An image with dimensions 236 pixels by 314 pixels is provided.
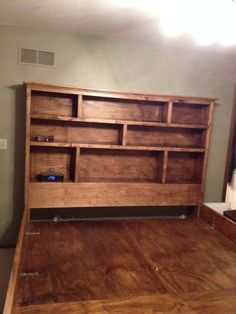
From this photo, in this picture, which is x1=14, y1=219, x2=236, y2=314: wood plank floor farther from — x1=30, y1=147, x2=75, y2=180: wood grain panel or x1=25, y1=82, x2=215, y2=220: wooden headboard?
x1=30, y1=147, x2=75, y2=180: wood grain panel

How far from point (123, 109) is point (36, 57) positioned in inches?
41.4

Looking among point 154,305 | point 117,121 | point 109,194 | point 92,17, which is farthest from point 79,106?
point 154,305

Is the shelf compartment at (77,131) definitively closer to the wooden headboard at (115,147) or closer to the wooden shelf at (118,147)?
the wooden headboard at (115,147)

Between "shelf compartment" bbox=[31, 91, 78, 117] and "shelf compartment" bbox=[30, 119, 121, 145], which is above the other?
"shelf compartment" bbox=[31, 91, 78, 117]

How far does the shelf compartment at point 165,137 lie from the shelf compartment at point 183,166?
12 centimetres

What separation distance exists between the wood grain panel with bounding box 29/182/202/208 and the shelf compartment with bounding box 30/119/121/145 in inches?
20.3

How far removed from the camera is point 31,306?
4.48 ft

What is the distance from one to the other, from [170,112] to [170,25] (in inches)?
45.7

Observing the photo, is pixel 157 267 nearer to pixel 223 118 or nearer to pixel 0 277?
pixel 0 277

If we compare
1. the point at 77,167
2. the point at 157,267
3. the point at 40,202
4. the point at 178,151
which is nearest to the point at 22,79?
the point at 77,167

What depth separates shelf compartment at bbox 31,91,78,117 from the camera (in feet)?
9.77

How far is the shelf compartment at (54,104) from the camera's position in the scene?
298 cm

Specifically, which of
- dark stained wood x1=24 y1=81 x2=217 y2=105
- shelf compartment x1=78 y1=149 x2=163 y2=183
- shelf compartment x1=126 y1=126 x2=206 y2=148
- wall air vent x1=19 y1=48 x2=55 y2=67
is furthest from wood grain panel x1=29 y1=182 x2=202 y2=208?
wall air vent x1=19 y1=48 x2=55 y2=67

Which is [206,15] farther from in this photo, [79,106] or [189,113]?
[189,113]
